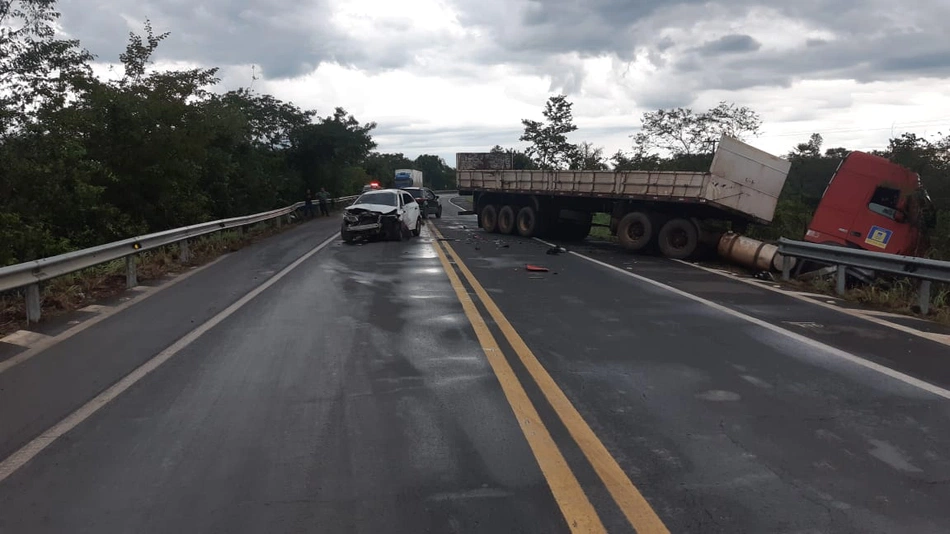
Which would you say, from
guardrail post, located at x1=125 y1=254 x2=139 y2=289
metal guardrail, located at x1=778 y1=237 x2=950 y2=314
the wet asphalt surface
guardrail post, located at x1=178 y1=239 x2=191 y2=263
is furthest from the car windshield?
the wet asphalt surface

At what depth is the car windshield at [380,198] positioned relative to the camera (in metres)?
24.3

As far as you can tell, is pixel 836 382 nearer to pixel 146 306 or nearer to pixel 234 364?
pixel 234 364

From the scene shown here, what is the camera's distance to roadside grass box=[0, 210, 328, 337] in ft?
34.3

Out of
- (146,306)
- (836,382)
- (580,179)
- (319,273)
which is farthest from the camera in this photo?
(580,179)

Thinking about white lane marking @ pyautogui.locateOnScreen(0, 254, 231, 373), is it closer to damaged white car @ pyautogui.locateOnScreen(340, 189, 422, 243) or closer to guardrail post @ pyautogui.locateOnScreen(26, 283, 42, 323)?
guardrail post @ pyautogui.locateOnScreen(26, 283, 42, 323)

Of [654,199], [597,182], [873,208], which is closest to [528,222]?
[597,182]

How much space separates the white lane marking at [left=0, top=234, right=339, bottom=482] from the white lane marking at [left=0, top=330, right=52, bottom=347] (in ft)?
5.45

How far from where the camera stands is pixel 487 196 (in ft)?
96.5

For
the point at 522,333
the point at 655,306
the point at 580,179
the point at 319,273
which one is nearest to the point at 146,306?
the point at 319,273

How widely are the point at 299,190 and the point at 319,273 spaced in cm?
3070

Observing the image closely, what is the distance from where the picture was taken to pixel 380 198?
80.5 feet

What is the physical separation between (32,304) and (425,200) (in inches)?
1135

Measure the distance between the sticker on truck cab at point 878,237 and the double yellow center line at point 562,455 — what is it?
10026 millimetres

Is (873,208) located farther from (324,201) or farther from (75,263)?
(324,201)
